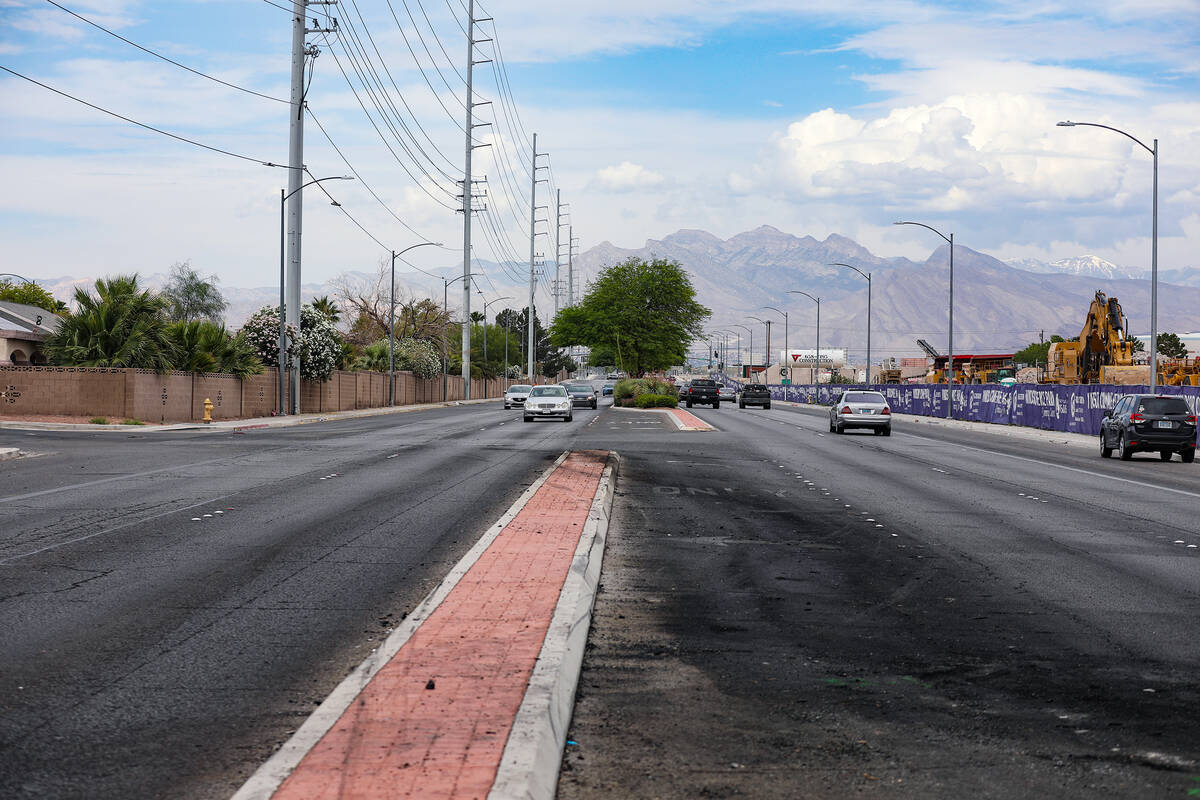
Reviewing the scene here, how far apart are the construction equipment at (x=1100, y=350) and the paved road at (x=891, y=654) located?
38956mm

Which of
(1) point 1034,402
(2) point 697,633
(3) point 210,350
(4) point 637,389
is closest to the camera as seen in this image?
(2) point 697,633

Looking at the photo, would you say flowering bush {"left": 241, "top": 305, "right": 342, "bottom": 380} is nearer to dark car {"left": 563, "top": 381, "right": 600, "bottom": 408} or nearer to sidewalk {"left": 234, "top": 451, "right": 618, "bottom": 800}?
dark car {"left": 563, "top": 381, "right": 600, "bottom": 408}

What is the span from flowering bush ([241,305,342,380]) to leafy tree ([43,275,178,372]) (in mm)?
10146

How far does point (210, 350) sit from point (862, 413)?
25.5 metres

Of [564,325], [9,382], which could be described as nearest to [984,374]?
[564,325]

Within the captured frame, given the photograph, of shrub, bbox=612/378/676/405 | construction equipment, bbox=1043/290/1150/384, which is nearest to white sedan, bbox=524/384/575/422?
shrub, bbox=612/378/676/405

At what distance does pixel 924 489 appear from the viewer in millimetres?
18438

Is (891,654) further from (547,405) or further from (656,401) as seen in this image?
(656,401)

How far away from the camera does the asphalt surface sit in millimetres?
5082

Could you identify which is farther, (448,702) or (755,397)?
(755,397)

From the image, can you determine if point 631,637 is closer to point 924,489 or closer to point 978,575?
point 978,575

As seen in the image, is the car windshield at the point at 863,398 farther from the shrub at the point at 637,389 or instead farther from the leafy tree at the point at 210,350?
the shrub at the point at 637,389

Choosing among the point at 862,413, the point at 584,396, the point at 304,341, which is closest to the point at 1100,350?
the point at 862,413

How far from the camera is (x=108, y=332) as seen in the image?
39656 millimetres
